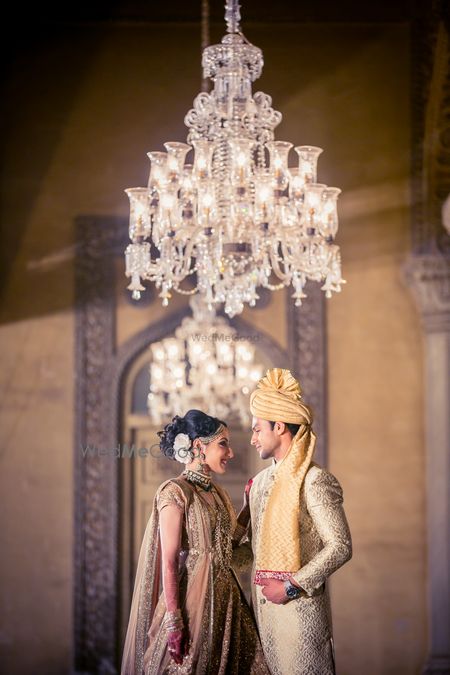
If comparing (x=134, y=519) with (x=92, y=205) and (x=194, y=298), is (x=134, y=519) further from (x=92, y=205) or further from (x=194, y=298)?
(x=92, y=205)

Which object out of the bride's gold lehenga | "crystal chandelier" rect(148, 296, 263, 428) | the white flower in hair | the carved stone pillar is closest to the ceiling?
the carved stone pillar

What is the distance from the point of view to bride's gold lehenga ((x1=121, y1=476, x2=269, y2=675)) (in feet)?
12.6

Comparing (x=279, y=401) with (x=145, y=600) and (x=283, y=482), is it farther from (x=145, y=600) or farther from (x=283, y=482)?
(x=145, y=600)

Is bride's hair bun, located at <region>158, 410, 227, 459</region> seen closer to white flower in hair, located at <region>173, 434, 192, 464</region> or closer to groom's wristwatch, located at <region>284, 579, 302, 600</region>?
white flower in hair, located at <region>173, 434, 192, 464</region>

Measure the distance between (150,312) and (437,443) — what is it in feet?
7.25

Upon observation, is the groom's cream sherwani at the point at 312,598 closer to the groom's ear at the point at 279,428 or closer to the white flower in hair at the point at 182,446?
the groom's ear at the point at 279,428

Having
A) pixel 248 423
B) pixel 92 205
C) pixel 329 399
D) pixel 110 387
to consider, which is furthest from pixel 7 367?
pixel 329 399

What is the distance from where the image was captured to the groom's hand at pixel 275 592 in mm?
3734

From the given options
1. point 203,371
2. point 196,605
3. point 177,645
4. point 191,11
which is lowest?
point 177,645

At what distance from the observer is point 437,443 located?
23.5 ft

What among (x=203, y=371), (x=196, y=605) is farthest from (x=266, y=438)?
(x=203, y=371)

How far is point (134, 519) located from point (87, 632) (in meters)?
0.83

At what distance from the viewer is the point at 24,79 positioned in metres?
7.51

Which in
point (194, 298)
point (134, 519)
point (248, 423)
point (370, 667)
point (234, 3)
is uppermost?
point (234, 3)
